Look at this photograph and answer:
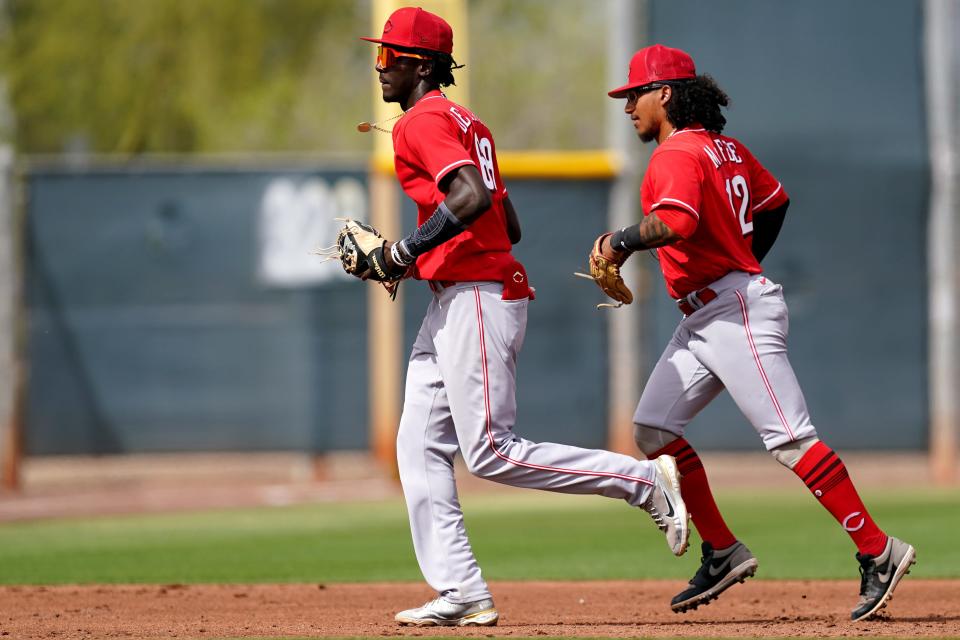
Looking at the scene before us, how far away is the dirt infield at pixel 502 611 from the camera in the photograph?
5246 mm

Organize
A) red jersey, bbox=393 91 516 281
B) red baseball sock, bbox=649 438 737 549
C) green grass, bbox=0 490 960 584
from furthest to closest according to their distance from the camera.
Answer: green grass, bbox=0 490 960 584 < red baseball sock, bbox=649 438 737 549 < red jersey, bbox=393 91 516 281

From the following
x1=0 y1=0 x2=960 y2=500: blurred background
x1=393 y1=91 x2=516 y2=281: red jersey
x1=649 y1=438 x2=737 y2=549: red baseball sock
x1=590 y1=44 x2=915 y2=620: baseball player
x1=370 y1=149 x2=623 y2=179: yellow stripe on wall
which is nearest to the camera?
x1=393 y1=91 x2=516 y2=281: red jersey

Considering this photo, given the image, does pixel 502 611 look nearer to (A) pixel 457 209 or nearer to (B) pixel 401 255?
(B) pixel 401 255

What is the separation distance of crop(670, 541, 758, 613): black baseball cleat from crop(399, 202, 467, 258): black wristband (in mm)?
1561

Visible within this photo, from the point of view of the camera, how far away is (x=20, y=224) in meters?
13.5

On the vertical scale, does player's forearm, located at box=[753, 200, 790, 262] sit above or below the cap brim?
below

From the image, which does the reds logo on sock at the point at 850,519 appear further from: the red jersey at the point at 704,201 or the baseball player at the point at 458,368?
the red jersey at the point at 704,201

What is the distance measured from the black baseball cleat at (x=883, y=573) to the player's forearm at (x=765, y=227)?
3.80 ft

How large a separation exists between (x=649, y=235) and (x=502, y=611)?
1.71m

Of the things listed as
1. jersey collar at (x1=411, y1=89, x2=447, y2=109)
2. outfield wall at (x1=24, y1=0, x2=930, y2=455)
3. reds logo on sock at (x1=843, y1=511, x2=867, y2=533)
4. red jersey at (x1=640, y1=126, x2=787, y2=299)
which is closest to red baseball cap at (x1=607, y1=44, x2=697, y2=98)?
red jersey at (x1=640, y1=126, x2=787, y2=299)

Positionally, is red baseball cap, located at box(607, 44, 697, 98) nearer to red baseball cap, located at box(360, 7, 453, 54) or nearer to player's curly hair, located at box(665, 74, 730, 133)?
player's curly hair, located at box(665, 74, 730, 133)

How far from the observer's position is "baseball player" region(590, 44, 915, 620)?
211 inches

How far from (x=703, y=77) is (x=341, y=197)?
8.36 m

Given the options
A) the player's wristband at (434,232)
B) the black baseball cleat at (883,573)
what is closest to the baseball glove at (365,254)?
the player's wristband at (434,232)
